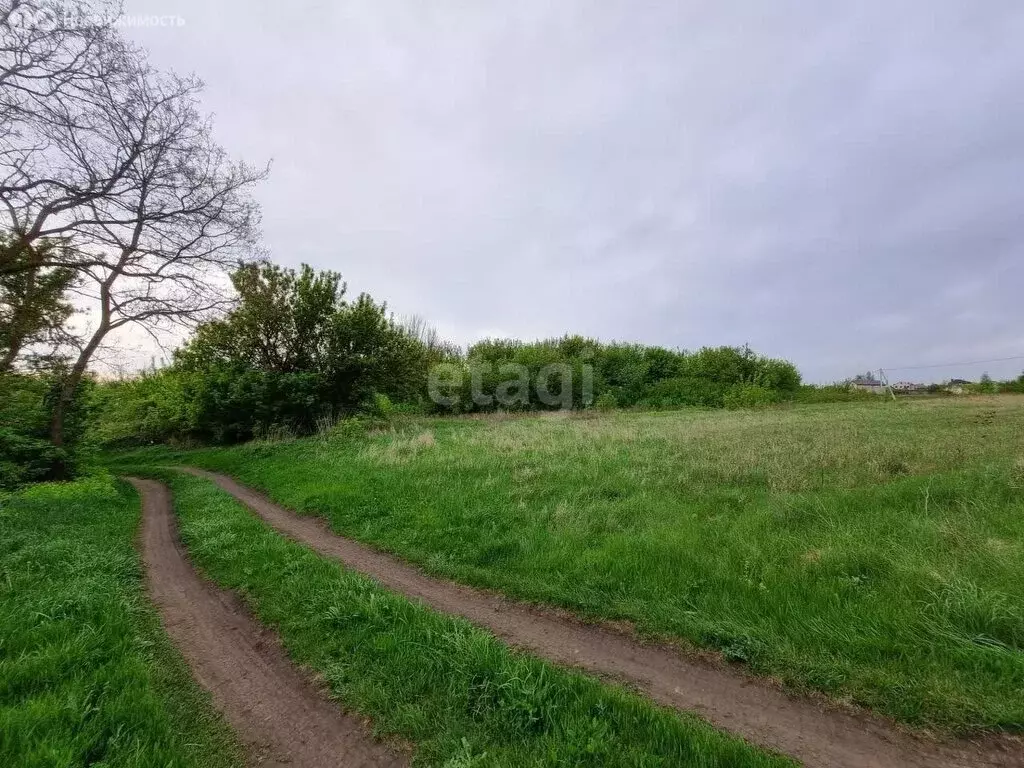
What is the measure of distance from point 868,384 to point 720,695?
57.9 m

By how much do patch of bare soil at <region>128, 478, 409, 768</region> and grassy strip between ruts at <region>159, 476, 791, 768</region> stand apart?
0.48ft

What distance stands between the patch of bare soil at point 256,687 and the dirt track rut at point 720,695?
1.56m

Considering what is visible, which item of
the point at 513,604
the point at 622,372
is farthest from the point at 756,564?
the point at 622,372

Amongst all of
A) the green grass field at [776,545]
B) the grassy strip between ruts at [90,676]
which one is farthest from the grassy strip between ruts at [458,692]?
the green grass field at [776,545]

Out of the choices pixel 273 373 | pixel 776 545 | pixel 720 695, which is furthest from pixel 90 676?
pixel 273 373

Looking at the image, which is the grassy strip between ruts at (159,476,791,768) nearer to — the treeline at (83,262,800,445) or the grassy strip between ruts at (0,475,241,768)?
the grassy strip between ruts at (0,475,241,768)

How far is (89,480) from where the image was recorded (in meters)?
12.8

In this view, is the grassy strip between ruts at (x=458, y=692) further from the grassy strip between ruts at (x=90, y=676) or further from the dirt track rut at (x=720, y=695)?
the grassy strip between ruts at (x=90, y=676)

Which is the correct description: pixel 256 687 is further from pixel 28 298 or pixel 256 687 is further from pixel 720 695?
pixel 28 298

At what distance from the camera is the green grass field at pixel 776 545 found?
3.43 metres

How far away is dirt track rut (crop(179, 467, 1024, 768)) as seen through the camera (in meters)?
2.69

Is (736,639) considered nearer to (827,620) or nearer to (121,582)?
(827,620)

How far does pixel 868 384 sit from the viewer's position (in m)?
47.4

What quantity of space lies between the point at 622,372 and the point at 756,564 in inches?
1644
